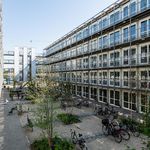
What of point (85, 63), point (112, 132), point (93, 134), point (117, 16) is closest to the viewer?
point (112, 132)

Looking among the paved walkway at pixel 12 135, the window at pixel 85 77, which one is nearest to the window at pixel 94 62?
the window at pixel 85 77

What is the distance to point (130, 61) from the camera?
21.1m

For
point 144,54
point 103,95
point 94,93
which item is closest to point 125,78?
point 144,54

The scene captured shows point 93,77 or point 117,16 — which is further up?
point 117,16

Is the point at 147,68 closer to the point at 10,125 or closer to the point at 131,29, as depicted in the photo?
the point at 131,29

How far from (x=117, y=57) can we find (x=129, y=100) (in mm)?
5597

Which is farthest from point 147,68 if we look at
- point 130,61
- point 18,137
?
point 18,137

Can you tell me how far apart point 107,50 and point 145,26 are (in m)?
6.84

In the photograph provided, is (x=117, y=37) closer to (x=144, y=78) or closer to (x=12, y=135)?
(x=144, y=78)

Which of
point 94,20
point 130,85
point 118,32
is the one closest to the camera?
point 130,85

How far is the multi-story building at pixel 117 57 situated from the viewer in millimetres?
20188

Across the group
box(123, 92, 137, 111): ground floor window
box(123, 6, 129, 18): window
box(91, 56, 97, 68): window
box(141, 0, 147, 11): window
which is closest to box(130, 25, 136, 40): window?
box(123, 6, 129, 18): window

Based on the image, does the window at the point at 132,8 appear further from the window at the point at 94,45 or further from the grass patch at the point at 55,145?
the grass patch at the point at 55,145

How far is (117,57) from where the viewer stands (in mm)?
24500
